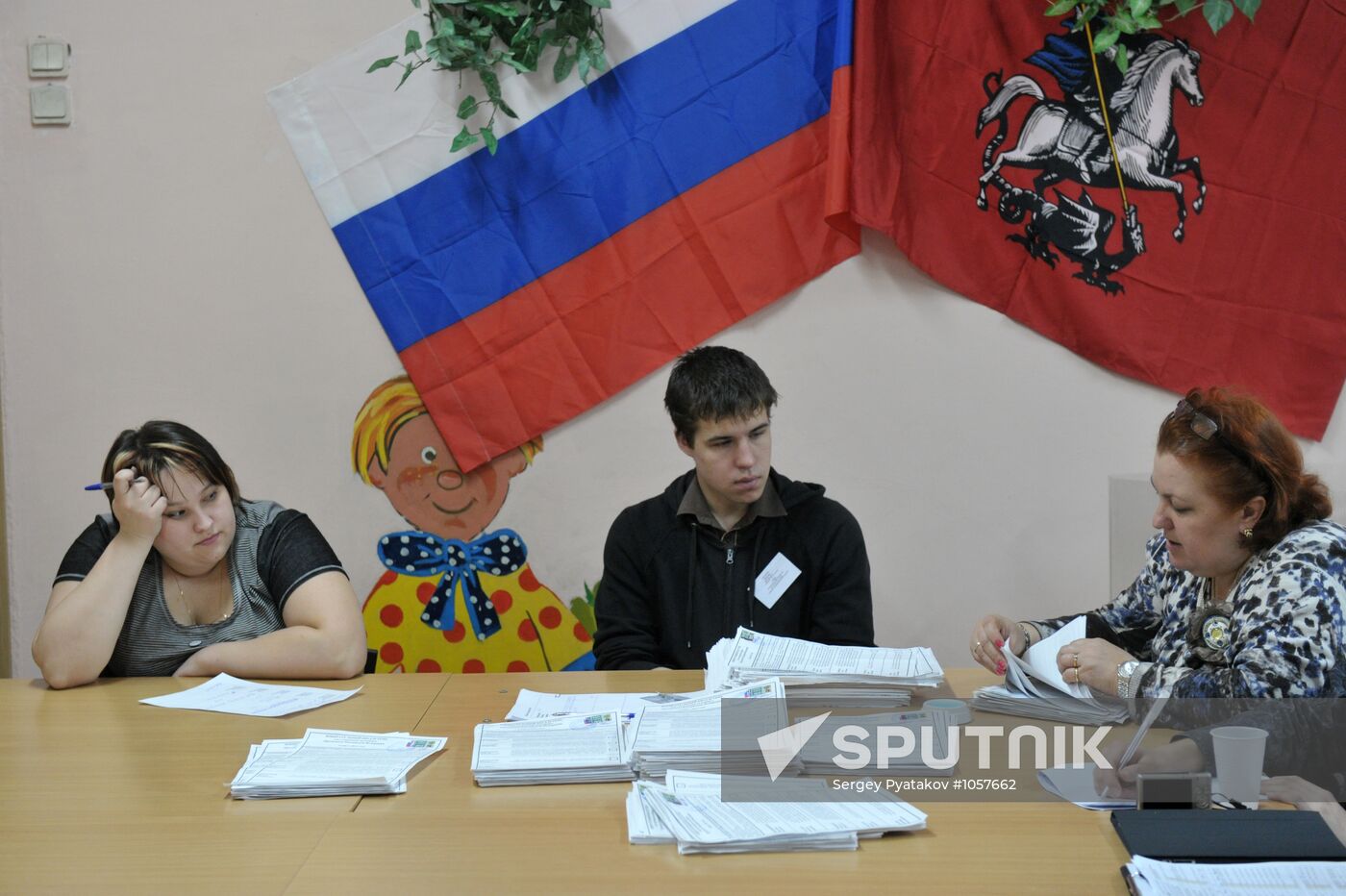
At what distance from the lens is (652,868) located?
128 centimetres

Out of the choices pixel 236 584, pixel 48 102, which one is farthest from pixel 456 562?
pixel 48 102

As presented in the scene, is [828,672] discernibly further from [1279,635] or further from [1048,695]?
[1279,635]

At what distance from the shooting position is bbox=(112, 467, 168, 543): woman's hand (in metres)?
2.20

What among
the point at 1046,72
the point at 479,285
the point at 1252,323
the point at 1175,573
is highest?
the point at 1046,72

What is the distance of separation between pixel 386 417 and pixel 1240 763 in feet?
7.26

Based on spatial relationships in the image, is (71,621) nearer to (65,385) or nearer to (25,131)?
(65,385)

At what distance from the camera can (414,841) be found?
1367 millimetres

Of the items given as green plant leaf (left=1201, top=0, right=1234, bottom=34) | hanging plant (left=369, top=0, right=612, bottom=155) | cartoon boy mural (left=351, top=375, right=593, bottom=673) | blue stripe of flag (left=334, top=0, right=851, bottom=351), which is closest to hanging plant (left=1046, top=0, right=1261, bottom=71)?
green plant leaf (left=1201, top=0, right=1234, bottom=34)

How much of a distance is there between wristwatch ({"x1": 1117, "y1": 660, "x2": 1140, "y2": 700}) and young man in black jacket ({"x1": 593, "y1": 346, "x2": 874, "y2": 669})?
2.18 ft

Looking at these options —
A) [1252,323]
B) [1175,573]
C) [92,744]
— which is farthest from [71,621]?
[1252,323]

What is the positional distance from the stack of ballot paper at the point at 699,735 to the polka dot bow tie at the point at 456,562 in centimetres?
133

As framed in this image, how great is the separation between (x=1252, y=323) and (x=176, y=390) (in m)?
2.79

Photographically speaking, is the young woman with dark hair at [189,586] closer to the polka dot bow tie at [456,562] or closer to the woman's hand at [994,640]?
the polka dot bow tie at [456,562]

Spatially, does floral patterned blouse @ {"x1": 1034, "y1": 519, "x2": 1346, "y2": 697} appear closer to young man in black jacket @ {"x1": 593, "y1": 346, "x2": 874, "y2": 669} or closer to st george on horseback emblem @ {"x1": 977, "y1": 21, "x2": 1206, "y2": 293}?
young man in black jacket @ {"x1": 593, "y1": 346, "x2": 874, "y2": 669}
